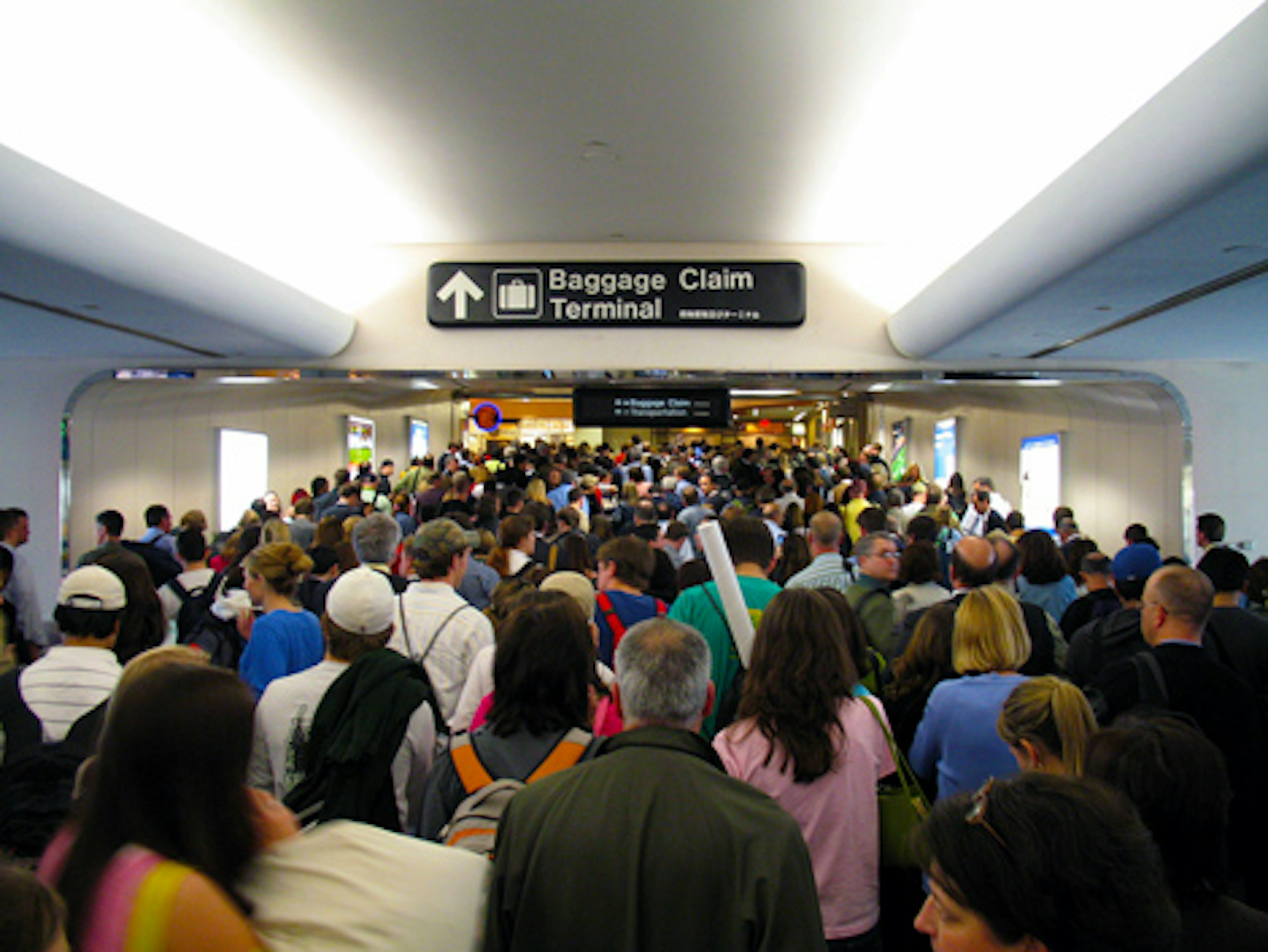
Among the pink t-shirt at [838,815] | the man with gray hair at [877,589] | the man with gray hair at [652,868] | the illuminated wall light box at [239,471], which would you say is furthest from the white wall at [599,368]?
the man with gray hair at [652,868]

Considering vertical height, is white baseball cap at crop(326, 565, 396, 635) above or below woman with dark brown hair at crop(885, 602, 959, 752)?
above

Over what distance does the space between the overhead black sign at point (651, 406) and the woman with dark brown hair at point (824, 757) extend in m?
6.12

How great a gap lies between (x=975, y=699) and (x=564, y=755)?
136 cm

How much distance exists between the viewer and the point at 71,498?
357 inches

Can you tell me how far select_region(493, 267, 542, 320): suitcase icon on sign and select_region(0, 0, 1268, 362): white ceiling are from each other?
0.46m

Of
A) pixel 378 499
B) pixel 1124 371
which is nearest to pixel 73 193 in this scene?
pixel 378 499

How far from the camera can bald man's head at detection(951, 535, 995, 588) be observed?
3.98m

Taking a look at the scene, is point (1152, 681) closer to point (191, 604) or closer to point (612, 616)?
point (612, 616)

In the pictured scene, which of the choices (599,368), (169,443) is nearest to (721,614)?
(599,368)

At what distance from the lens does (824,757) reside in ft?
7.68

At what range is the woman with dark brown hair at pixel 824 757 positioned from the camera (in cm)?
236

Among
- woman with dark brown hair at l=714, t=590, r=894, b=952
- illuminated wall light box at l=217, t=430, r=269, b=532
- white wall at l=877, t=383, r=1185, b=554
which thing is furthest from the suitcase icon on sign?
white wall at l=877, t=383, r=1185, b=554

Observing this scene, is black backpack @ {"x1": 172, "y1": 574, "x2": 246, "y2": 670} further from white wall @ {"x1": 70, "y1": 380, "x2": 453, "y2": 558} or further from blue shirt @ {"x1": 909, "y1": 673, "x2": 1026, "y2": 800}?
white wall @ {"x1": 70, "y1": 380, "x2": 453, "y2": 558}

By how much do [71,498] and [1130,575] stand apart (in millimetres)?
9256
